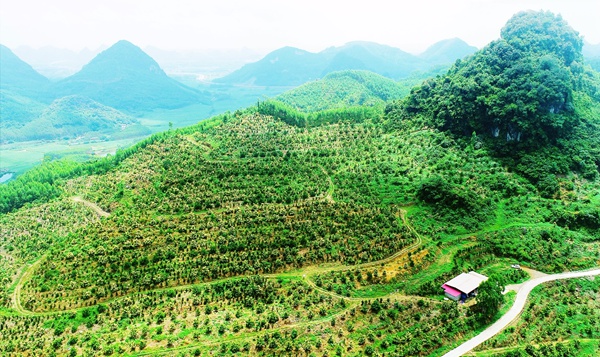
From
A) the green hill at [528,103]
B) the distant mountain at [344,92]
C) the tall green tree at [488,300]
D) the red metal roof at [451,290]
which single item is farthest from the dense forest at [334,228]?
the distant mountain at [344,92]

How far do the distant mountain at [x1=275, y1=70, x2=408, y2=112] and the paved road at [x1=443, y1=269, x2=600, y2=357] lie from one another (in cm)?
11053

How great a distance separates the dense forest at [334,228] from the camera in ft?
139

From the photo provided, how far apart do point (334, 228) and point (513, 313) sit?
2495cm

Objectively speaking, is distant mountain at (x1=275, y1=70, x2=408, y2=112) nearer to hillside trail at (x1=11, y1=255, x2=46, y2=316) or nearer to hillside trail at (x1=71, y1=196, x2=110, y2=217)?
hillside trail at (x1=71, y1=196, x2=110, y2=217)

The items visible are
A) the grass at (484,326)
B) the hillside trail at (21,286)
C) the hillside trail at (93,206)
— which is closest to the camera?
the grass at (484,326)

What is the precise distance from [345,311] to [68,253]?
38.5 m

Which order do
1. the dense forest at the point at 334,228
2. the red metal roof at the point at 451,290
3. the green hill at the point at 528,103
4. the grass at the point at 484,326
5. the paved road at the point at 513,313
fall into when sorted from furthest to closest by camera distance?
the green hill at the point at 528,103 < the red metal roof at the point at 451,290 < the dense forest at the point at 334,228 < the paved road at the point at 513,313 < the grass at the point at 484,326

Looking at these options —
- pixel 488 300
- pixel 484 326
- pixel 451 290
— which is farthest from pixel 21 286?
pixel 488 300

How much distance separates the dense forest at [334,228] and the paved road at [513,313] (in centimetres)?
98

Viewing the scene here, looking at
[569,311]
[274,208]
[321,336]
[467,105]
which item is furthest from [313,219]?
[467,105]

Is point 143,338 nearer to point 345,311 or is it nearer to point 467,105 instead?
point 345,311

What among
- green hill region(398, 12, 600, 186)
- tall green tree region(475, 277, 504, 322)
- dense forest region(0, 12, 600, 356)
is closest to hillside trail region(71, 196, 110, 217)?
dense forest region(0, 12, 600, 356)

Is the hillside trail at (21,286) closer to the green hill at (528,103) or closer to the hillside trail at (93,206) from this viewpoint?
the hillside trail at (93,206)

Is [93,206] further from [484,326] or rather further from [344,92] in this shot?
[344,92]
